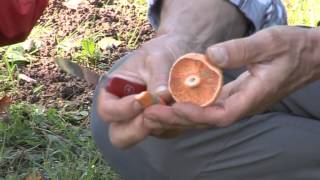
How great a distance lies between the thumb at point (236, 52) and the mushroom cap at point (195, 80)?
0.02 m

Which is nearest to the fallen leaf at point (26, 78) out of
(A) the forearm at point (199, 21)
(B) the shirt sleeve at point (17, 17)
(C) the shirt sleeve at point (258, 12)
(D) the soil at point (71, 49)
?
(D) the soil at point (71, 49)

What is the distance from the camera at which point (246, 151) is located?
4.88ft

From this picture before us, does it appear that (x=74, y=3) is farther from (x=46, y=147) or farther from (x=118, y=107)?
(x=118, y=107)

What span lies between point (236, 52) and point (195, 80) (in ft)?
0.27

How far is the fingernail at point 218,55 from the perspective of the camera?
1.15m

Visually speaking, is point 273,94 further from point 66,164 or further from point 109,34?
point 109,34

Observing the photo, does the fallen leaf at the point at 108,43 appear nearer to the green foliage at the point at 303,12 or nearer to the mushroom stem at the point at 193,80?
the green foliage at the point at 303,12

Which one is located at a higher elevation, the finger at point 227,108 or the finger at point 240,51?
the finger at point 240,51

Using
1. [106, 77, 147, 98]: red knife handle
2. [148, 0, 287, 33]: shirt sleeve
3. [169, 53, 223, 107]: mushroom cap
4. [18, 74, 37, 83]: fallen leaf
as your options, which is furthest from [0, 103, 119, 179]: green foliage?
[169, 53, 223, 107]: mushroom cap

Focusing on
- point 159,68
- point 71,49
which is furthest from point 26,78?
point 159,68

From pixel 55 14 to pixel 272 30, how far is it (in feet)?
5.64

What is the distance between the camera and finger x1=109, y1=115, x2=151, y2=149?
1265mm

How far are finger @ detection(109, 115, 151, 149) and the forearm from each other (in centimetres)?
27

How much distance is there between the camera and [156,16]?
1673mm
